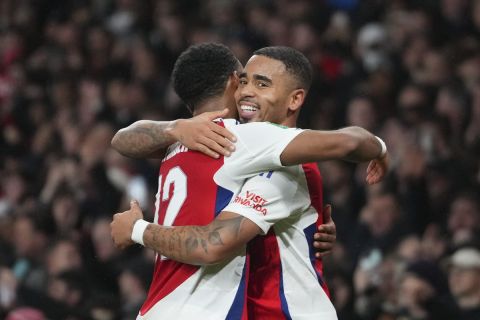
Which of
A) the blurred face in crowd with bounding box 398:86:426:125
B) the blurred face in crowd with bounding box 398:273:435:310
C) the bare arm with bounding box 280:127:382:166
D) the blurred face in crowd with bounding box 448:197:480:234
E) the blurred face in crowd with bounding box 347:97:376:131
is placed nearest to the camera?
the bare arm with bounding box 280:127:382:166

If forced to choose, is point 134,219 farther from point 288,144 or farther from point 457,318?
point 457,318

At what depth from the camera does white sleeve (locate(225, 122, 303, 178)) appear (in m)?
4.20

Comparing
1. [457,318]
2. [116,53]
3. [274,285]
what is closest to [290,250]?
[274,285]

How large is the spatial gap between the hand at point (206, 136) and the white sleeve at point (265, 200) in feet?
0.57

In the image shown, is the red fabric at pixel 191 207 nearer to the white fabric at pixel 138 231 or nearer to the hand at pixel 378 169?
the white fabric at pixel 138 231

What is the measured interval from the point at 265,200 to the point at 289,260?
32 centimetres

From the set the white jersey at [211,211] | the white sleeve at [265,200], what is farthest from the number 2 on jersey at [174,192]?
the white sleeve at [265,200]

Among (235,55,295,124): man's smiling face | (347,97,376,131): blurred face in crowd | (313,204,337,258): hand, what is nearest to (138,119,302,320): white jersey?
(235,55,295,124): man's smiling face

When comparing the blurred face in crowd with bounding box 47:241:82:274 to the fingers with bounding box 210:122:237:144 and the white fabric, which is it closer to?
the white fabric

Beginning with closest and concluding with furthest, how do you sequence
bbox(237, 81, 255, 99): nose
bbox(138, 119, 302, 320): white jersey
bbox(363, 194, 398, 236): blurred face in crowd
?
bbox(138, 119, 302, 320): white jersey
bbox(237, 81, 255, 99): nose
bbox(363, 194, 398, 236): blurred face in crowd

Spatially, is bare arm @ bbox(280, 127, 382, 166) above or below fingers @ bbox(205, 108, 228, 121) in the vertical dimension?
below

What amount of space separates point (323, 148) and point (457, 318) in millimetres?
2912

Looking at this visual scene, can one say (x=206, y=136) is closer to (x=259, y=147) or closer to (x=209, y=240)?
(x=259, y=147)

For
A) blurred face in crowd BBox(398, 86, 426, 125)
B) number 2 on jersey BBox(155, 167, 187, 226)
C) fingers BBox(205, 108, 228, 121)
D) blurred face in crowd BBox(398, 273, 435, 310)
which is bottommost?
blurred face in crowd BBox(398, 273, 435, 310)
